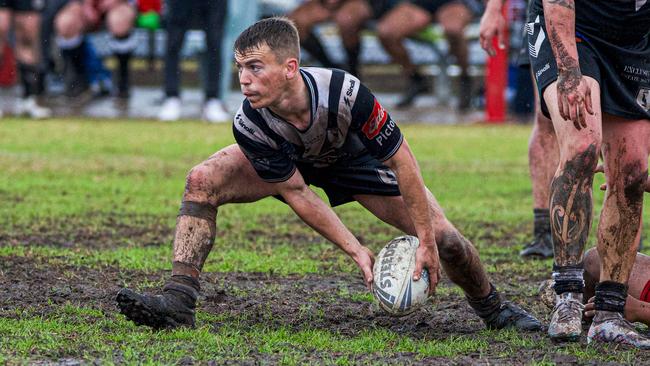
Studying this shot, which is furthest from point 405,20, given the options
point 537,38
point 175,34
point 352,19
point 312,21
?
point 537,38

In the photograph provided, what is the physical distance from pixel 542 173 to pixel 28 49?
1166 centimetres

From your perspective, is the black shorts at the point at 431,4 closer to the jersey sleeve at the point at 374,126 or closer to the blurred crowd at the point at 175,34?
the blurred crowd at the point at 175,34

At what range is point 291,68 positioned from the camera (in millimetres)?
5410

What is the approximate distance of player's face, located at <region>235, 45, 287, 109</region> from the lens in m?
5.36

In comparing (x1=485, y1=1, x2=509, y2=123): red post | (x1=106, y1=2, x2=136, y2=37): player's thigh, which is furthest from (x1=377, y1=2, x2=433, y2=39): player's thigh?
(x1=106, y1=2, x2=136, y2=37): player's thigh

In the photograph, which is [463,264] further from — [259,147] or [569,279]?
[259,147]

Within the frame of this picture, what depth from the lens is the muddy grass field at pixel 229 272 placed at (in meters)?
5.14

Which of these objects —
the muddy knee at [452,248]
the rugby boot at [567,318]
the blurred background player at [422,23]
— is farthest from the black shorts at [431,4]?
the rugby boot at [567,318]

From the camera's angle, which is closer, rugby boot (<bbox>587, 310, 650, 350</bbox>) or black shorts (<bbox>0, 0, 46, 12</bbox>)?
rugby boot (<bbox>587, 310, 650, 350</bbox>)

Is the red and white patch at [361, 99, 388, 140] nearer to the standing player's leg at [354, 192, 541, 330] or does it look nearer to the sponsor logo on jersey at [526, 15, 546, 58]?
the standing player's leg at [354, 192, 541, 330]

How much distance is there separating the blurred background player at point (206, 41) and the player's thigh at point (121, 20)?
2126 mm

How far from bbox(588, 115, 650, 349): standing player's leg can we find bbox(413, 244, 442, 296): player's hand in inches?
29.1

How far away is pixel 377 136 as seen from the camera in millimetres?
5383

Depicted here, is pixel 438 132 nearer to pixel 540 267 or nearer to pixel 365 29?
pixel 365 29
